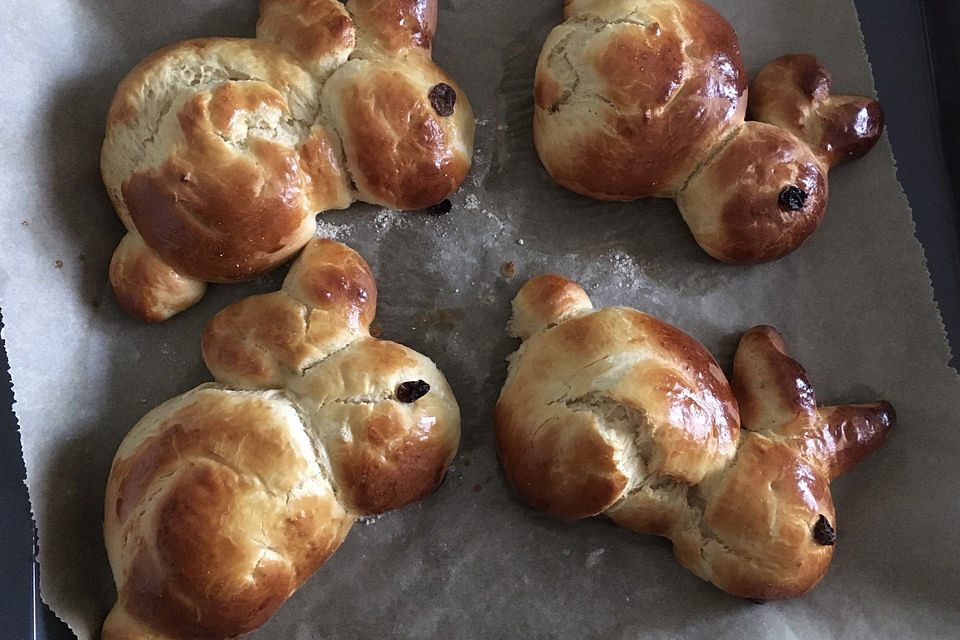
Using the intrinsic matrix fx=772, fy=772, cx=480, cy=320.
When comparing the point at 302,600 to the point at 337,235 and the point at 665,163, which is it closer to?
the point at 337,235

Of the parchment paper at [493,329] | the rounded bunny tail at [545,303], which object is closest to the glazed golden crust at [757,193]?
the parchment paper at [493,329]

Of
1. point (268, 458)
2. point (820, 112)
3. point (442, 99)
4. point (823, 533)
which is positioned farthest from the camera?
point (820, 112)

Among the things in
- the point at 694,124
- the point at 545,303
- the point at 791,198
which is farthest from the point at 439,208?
the point at 791,198

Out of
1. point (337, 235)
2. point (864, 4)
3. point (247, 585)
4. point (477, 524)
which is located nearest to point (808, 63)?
point (864, 4)

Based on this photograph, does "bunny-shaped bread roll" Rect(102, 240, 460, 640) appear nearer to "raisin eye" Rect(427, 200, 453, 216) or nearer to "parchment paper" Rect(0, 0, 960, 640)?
"parchment paper" Rect(0, 0, 960, 640)

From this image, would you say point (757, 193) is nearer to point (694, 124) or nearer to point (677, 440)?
point (694, 124)

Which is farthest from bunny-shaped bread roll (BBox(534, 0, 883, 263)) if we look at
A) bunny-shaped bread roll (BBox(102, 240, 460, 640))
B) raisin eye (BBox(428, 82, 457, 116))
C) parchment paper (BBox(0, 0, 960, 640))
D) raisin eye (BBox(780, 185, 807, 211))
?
bunny-shaped bread roll (BBox(102, 240, 460, 640))

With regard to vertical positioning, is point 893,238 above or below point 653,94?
below

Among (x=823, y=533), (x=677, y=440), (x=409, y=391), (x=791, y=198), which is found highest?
(x=409, y=391)
